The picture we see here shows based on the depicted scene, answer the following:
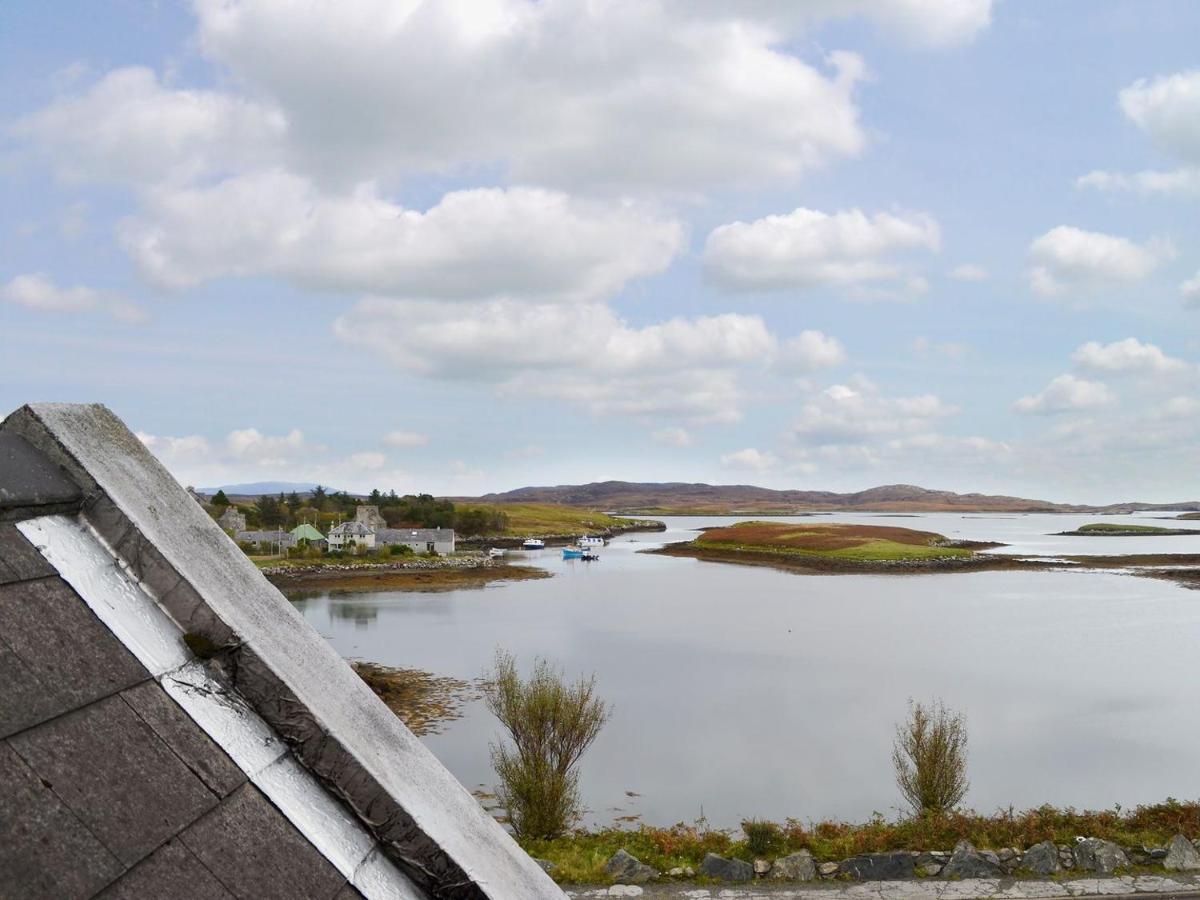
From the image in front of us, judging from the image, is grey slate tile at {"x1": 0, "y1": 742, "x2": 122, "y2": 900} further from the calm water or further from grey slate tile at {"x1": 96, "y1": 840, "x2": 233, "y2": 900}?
the calm water

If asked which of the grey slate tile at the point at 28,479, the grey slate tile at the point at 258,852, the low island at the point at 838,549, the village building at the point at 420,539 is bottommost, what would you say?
the low island at the point at 838,549

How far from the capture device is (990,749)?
2389cm

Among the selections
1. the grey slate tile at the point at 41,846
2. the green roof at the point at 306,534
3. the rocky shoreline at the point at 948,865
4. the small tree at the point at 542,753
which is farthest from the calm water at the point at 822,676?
the green roof at the point at 306,534

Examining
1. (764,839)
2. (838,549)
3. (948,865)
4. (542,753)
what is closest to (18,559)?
(948,865)

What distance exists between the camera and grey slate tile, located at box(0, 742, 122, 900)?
3.48 feet

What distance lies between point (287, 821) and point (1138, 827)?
1472cm

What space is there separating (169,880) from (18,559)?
1.75 ft

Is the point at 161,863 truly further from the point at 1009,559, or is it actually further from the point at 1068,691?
the point at 1009,559

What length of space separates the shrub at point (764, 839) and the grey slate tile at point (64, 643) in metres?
12.1

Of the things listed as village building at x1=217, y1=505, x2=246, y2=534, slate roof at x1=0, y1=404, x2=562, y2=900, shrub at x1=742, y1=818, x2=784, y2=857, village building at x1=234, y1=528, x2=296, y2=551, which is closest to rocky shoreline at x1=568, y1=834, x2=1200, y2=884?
shrub at x1=742, y1=818, x2=784, y2=857

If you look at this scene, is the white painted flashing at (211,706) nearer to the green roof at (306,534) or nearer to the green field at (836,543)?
the green field at (836,543)

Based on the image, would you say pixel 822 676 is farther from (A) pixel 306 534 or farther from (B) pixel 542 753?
(A) pixel 306 534

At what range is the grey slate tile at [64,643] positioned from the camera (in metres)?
1.21

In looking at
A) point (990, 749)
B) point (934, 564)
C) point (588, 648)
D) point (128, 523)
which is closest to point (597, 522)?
point (934, 564)
